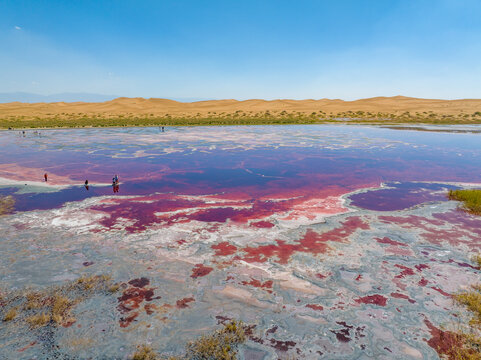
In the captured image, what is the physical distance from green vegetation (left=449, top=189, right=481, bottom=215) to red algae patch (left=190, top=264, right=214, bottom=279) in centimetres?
1322

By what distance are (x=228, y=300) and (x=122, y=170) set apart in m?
17.9

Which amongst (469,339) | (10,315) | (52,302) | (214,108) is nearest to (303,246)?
(469,339)

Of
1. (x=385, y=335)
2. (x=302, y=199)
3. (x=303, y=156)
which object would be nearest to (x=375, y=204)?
(x=302, y=199)

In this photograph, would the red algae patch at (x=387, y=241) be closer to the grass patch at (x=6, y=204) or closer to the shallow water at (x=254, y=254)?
the shallow water at (x=254, y=254)

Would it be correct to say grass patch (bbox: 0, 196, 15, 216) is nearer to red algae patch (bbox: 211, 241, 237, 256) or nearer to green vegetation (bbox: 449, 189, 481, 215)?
red algae patch (bbox: 211, 241, 237, 256)

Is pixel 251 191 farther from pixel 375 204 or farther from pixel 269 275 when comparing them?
pixel 269 275

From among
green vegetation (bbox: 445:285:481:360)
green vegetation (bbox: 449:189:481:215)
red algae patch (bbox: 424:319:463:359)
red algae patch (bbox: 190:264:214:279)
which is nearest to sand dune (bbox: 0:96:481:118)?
green vegetation (bbox: 449:189:481:215)

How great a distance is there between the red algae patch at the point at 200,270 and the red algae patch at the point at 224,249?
87 cm

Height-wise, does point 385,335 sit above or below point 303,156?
below

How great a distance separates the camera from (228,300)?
7.60 metres

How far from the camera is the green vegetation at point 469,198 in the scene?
14091mm

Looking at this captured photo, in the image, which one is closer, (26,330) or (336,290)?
(26,330)

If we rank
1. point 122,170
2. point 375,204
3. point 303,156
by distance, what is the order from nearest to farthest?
1. point 375,204
2. point 122,170
3. point 303,156

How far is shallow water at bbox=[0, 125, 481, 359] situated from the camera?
21.3 feet
